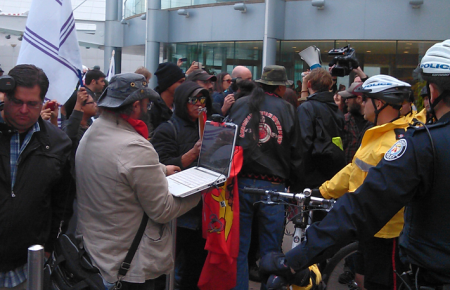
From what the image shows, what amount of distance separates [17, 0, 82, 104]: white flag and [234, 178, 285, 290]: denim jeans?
1.77m

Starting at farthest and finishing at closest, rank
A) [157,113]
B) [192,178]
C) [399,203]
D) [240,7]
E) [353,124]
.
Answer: [240,7]
[353,124]
[157,113]
[192,178]
[399,203]

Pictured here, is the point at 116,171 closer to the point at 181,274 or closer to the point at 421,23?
the point at 181,274

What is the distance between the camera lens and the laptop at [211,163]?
301cm

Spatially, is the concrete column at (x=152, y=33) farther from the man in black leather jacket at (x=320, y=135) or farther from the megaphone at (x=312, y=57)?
the man in black leather jacket at (x=320, y=135)

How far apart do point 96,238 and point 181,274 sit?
172 centimetres

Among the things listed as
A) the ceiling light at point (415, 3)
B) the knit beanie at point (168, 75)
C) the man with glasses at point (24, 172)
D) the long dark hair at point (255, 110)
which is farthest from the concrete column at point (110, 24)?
the man with glasses at point (24, 172)

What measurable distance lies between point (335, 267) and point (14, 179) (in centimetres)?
317

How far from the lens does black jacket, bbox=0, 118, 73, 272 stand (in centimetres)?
258

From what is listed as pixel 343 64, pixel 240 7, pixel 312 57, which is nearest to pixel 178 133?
pixel 343 64

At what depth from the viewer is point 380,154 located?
351 cm

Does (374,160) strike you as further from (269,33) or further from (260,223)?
(269,33)

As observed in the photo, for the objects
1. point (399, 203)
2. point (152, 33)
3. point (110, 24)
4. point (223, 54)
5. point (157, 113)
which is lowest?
point (399, 203)

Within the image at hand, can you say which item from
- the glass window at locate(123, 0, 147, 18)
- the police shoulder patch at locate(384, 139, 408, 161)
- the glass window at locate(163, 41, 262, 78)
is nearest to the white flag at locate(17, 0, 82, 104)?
the police shoulder patch at locate(384, 139, 408, 161)

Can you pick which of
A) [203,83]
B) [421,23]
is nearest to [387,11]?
[421,23]
